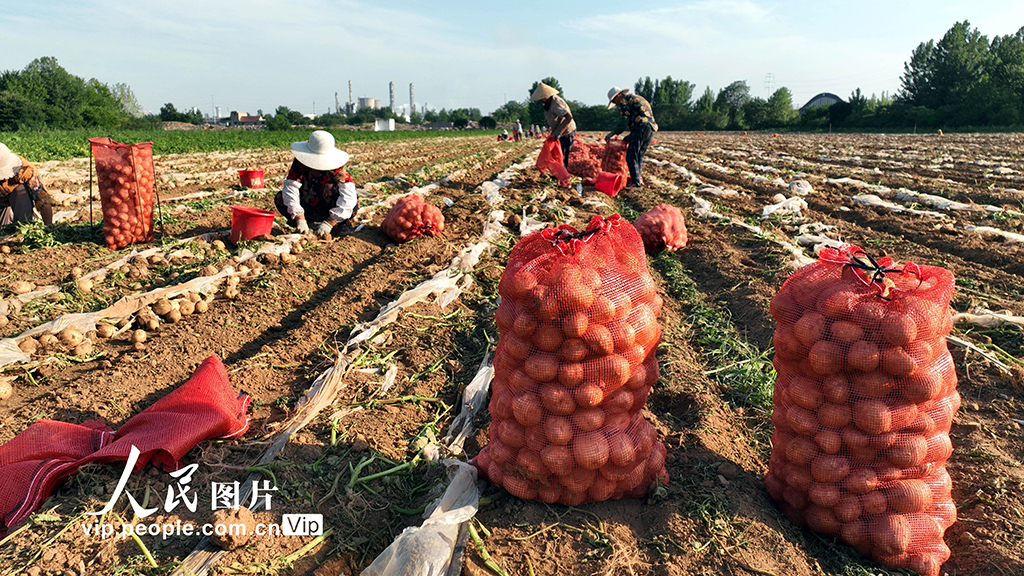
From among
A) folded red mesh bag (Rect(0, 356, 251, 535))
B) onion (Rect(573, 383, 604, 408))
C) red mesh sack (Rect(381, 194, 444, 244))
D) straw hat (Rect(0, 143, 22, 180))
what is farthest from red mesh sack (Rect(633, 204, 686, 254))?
straw hat (Rect(0, 143, 22, 180))

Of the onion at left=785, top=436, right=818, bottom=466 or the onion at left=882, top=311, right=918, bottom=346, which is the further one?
the onion at left=785, top=436, right=818, bottom=466

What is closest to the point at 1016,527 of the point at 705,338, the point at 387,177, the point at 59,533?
the point at 705,338

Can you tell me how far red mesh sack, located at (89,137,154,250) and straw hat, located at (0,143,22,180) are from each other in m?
0.82

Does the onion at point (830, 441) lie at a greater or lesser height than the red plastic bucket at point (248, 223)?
lesser

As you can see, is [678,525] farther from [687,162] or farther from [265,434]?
[687,162]

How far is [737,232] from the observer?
6.84 m

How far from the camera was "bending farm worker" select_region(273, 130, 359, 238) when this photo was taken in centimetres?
619

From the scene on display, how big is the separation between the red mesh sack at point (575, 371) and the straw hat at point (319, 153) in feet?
14.5

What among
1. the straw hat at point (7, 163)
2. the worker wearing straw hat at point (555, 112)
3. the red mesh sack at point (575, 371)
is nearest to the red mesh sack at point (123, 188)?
the straw hat at point (7, 163)

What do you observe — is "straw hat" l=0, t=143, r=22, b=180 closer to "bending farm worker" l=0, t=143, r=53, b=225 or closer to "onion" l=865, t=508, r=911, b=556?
"bending farm worker" l=0, t=143, r=53, b=225

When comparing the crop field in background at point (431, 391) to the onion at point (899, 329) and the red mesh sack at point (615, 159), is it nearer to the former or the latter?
the onion at point (899, 329)

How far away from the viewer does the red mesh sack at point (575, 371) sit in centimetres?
210

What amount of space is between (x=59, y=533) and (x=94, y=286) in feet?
10.8

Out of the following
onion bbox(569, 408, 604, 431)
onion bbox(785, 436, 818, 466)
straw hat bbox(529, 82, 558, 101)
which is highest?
straw hat bbox(529, 82, 558, 101)
